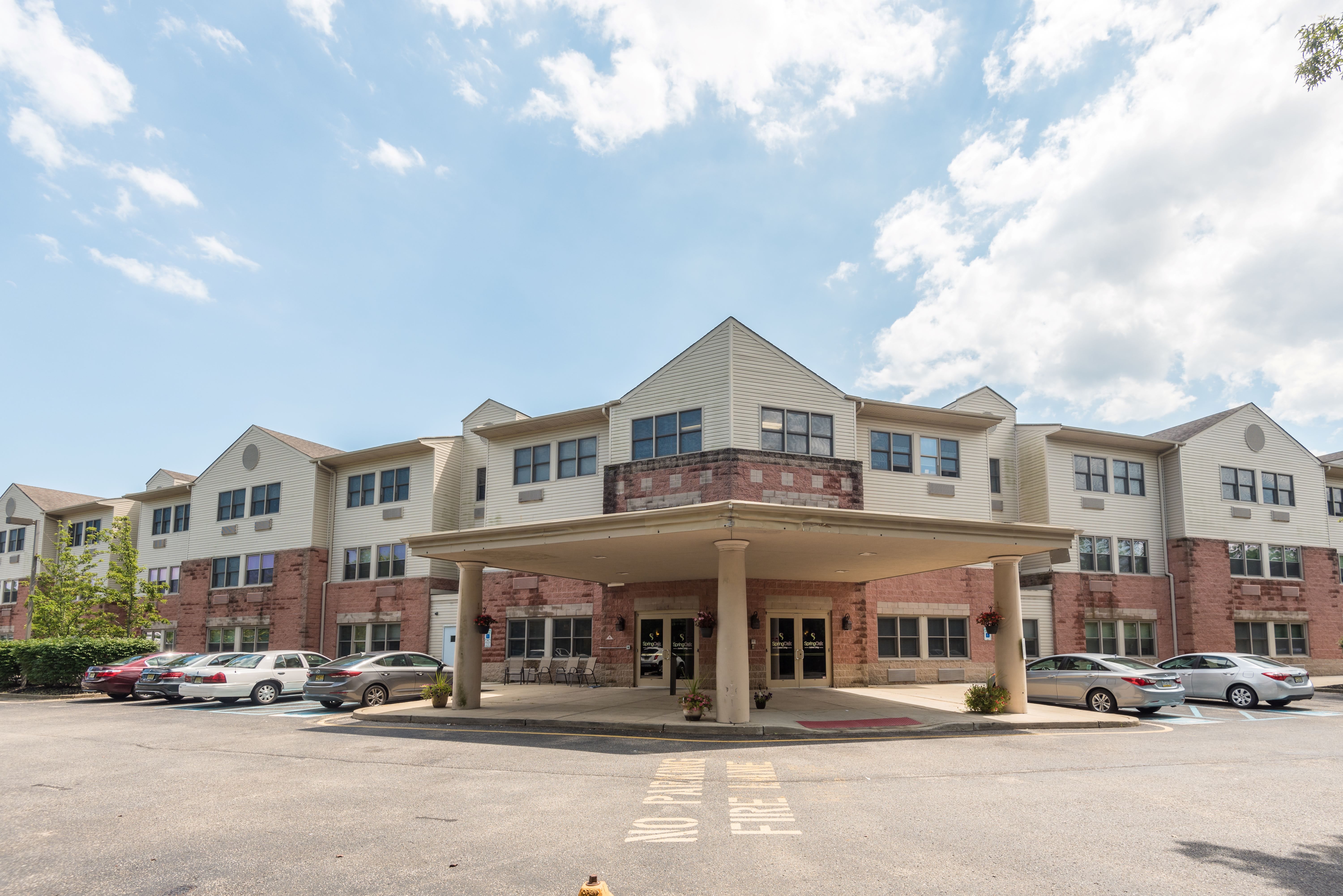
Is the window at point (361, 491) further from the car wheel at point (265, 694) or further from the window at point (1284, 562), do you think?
the window at point (1284, 562)

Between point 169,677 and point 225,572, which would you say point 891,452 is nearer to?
point 169,677

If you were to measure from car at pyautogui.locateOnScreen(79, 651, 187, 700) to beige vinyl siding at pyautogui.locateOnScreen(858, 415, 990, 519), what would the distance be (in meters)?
22.2

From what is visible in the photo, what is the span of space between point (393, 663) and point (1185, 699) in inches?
803

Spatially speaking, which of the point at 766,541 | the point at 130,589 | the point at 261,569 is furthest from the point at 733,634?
the point at 130,589

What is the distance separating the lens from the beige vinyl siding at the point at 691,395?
2414 cm

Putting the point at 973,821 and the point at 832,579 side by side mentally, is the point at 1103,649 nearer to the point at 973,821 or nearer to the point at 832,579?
the point at 832,579

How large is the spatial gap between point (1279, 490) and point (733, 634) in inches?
1109

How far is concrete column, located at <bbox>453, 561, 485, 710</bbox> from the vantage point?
18656 millimetres

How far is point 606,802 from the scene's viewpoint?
902 cm

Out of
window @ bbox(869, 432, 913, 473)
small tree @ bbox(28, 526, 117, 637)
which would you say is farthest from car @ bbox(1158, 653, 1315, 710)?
small tree @ bbox(28, 526, 117, 637)

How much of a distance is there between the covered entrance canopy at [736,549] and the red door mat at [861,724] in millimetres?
1345

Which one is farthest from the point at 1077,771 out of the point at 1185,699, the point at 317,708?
the point at 317,708

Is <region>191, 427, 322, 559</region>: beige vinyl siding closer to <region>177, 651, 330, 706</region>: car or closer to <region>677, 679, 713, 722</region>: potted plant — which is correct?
<region>177, 651, 330, 706</region>: car

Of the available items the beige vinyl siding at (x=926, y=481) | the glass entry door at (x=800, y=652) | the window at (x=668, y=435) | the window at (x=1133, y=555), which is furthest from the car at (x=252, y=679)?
the window at (x=1133, y=555)
